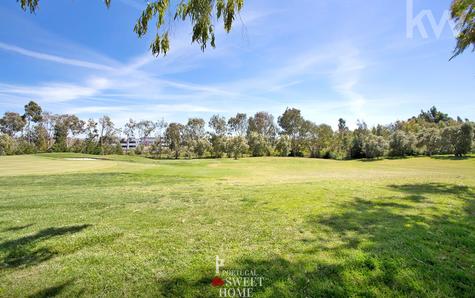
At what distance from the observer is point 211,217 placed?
750cm

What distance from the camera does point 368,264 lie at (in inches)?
167

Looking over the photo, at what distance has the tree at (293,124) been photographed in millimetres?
79938

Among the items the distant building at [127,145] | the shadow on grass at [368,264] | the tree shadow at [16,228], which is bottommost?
the tree shadow at [16,228]

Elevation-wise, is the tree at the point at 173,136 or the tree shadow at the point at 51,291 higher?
the tree at the point at 173,136

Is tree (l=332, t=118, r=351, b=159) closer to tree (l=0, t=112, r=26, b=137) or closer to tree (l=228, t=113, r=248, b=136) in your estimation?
tree (l=228, t=113, r=248, b=136)

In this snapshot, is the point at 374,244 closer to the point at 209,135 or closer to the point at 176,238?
the point at 176,238

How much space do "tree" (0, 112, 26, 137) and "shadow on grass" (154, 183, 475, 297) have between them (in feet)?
312

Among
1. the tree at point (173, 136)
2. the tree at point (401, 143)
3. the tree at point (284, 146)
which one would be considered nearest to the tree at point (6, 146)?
the tree at point (173, 136)

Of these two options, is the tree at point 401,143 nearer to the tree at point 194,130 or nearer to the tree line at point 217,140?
the tree line at point 217,140

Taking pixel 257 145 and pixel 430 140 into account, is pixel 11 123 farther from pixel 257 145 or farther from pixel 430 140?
pixel 430 140

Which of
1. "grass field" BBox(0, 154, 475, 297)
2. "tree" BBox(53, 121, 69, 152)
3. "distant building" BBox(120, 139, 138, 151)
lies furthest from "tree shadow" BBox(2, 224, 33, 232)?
"distant building" BBox(120, 139, 138, 151)

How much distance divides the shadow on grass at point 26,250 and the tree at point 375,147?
65.4 metres

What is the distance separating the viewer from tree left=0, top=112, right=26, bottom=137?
7356 cm

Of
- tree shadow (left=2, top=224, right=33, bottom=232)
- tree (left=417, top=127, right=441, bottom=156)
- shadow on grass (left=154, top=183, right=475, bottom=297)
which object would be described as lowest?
tree shadow (left=2, top=224, right=33, bottom=232)
